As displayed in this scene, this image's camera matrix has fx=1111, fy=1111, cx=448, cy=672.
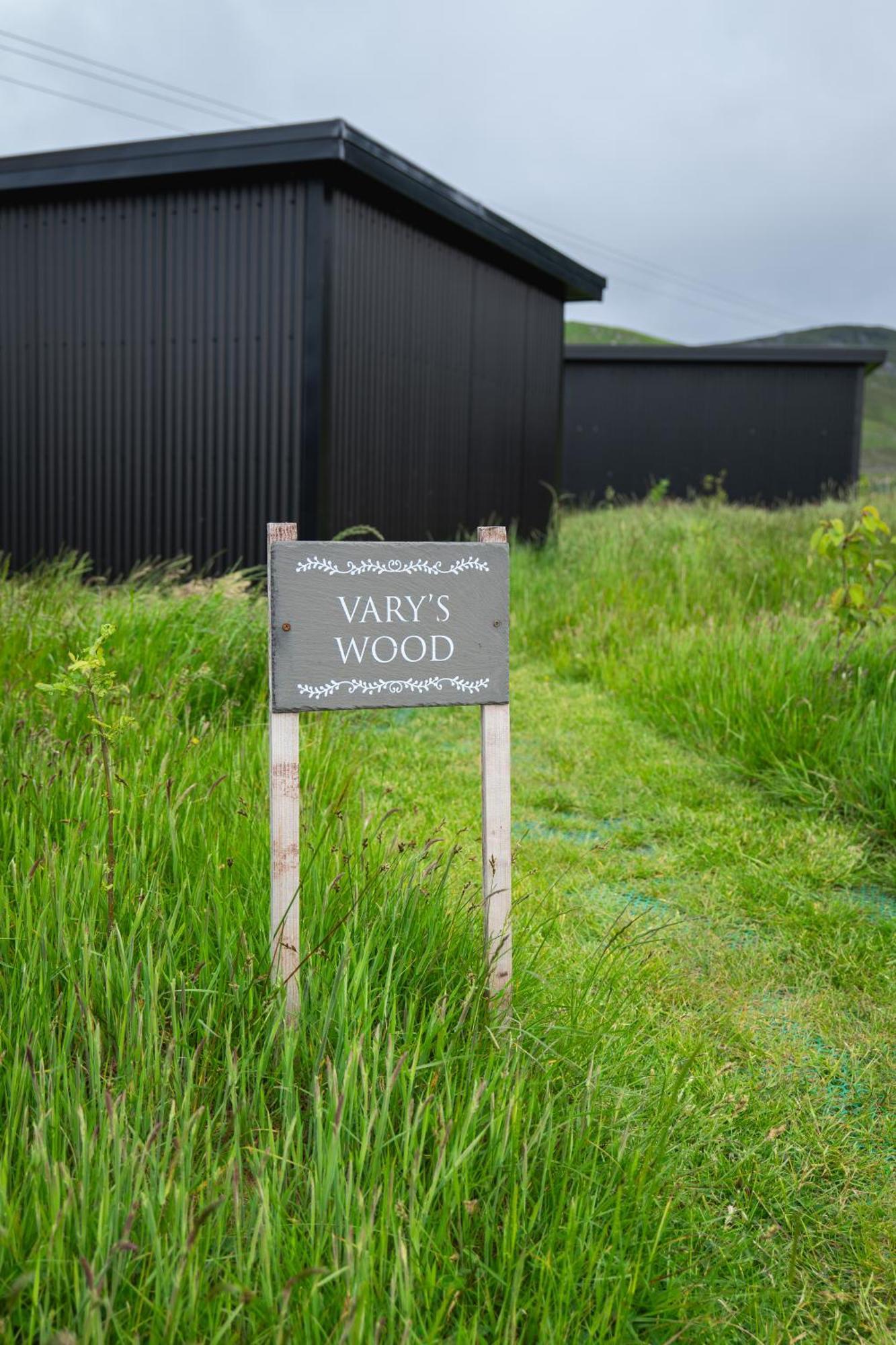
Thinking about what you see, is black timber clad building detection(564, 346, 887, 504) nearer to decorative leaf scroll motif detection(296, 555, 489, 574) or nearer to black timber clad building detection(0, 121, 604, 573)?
black timber clad building detection(0, 121, 604, 573)

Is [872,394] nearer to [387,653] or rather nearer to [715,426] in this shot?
[715,426]

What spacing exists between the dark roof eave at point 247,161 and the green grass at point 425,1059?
4.24m

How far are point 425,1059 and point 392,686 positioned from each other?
0.84m

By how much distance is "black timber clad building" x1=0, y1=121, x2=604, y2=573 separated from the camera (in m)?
7.79

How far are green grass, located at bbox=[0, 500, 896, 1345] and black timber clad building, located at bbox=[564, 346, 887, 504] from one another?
15.2m

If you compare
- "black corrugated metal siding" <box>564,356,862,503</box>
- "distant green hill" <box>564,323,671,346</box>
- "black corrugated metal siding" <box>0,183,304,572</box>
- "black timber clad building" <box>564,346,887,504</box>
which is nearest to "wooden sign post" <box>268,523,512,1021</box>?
"black corrugated metal siding" <box>0,183,304,572</box>

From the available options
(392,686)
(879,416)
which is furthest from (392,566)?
(879,416)

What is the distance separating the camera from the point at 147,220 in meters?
8.34

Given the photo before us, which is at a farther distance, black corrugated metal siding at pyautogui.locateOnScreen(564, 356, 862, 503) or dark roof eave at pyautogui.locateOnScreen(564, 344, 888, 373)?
black corrugated metal siding at pyautogui.locateOnScreen(564, 356, 862, 503)

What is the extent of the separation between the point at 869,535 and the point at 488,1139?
415 cm

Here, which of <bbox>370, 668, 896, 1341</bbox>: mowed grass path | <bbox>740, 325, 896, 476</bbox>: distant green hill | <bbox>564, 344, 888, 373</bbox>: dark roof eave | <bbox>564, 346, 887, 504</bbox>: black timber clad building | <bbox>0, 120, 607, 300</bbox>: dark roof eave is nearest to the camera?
<bbox>370, 668, 896, 1341</bbox>: mowed grass path

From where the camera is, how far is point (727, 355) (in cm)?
Result: 1859

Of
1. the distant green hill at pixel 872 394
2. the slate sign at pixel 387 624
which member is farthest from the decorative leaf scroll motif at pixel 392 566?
the distant green hill at pixel 872 394

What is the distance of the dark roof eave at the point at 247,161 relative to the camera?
24.3 ft
